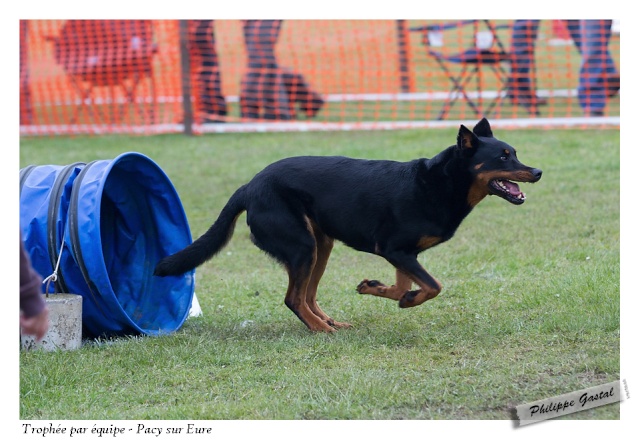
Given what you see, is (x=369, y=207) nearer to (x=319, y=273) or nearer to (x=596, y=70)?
(x=319, y=273)

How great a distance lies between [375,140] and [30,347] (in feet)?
24.5

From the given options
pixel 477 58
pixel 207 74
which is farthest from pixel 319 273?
pixel 207 74

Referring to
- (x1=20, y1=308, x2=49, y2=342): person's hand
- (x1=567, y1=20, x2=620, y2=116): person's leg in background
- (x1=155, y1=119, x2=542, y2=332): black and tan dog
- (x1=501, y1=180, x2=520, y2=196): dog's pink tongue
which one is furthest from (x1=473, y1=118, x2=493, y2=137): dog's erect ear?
(x1=567, y1=20, x2=620, y2=116): person's leg in background

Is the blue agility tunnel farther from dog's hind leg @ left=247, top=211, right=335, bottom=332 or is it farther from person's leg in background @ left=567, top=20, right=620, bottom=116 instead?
person's leg in background @ left=567, top=20, right=620, bottom=116

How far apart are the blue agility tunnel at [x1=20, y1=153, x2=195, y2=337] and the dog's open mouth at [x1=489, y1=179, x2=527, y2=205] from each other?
2015mm

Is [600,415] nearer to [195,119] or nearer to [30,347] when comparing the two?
[30,347]

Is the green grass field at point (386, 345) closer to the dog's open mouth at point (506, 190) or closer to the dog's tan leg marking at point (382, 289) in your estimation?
the dog's tan leg marking at point (382, 289)

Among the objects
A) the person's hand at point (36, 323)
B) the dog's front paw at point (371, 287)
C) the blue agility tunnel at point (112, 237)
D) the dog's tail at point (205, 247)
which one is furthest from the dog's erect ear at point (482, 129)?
the person's hand at point (36, 323)

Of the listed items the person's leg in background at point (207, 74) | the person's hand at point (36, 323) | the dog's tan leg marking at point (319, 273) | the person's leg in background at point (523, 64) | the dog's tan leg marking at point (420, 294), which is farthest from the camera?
the person's leg in background at point (207, 74)

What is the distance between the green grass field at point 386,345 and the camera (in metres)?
3.84

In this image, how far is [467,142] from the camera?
4.70 metres

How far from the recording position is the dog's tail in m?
5.02

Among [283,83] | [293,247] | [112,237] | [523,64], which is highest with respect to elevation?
[523,64]

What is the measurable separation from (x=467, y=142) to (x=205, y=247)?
1622mm
